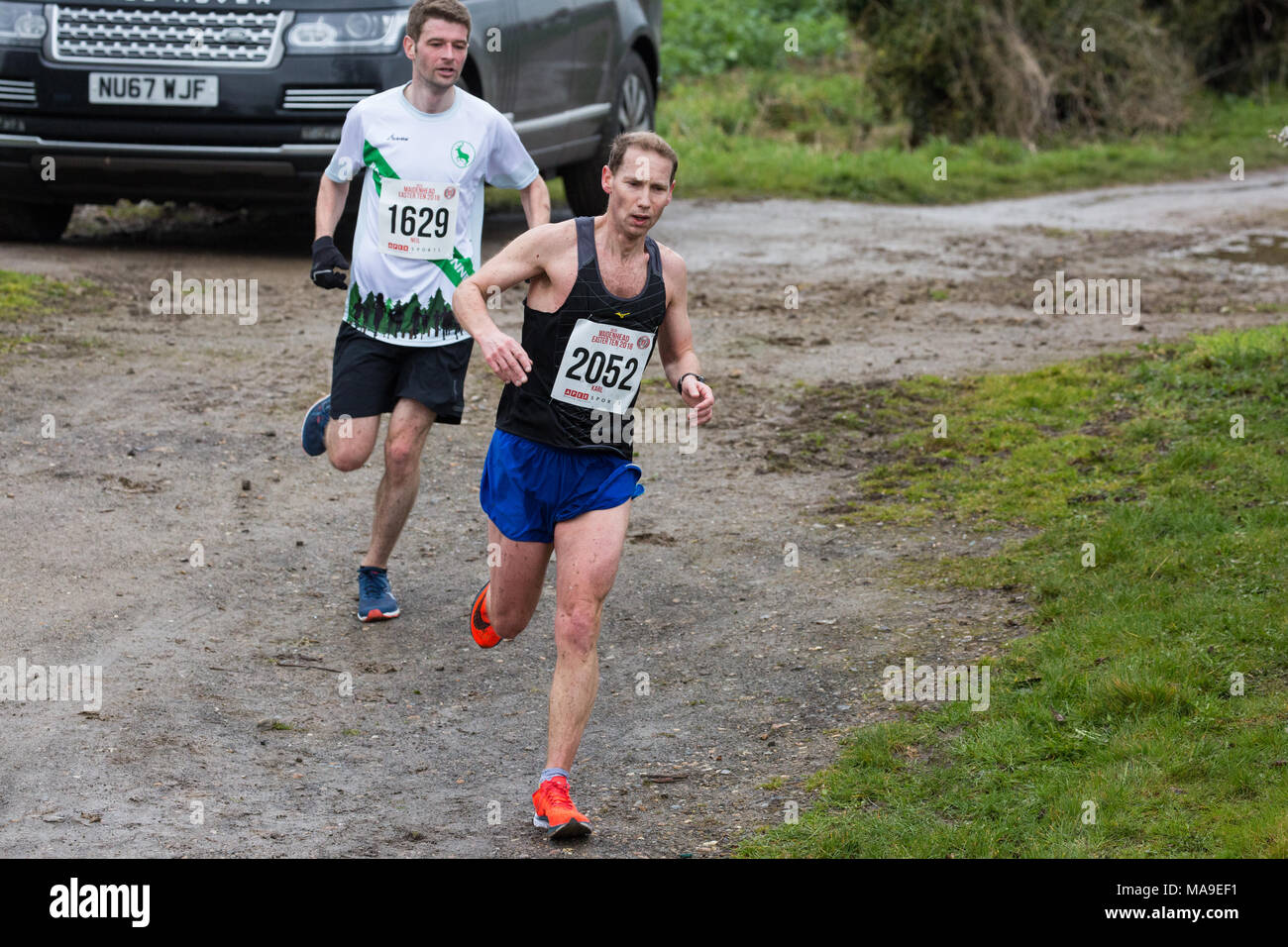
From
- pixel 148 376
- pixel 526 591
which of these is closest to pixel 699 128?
pixel 148 376

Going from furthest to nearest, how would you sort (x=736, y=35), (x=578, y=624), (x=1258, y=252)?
1. (x=736, y=35)
2. (x=1258, y=252)
3. (x=578, y=624)

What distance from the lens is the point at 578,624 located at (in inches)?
196

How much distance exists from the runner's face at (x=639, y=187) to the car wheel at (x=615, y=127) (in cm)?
801

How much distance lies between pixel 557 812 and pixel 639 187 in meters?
1.86

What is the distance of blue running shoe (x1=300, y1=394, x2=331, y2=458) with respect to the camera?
668 cm

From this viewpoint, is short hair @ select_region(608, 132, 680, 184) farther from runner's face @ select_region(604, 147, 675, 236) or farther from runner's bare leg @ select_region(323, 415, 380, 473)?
runner's bare leg @ select_region(323, 415, 380, 473)

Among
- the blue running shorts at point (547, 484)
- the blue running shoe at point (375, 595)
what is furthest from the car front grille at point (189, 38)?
the blue running shorts at point (547, 484)

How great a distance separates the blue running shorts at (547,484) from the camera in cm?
516

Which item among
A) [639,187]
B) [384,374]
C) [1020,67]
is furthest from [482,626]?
[1020,67]

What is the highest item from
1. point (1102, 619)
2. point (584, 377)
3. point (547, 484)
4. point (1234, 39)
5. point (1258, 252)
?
point (1234, 39)

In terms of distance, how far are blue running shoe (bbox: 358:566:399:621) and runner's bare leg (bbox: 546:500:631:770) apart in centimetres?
166

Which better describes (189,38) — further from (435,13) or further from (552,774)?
(552,774)

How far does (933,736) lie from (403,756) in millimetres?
1715

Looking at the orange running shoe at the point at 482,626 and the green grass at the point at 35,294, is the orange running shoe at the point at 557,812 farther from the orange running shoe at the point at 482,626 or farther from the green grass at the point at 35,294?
the green grass at the point at 35,294
